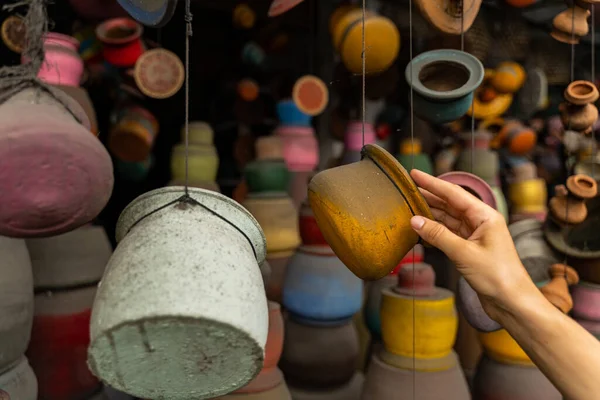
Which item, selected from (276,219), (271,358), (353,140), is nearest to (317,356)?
(271,358)

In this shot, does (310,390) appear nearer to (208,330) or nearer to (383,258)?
(383,258)

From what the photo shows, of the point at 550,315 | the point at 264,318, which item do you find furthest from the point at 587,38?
the point at 264,318

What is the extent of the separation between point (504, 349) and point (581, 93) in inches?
37.4

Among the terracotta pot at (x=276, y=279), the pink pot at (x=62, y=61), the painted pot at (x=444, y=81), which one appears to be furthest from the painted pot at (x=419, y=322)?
the pink pot at (x=62, y=61)

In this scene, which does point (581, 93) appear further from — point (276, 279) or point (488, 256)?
point (276, 279)

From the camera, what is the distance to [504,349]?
189 centimetres

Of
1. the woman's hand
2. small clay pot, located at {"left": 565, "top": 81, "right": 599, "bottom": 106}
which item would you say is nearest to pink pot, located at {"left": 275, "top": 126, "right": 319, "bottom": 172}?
small clay pot, located at {"left": 565, "top": 81, "right": 599, "bottom": 106}

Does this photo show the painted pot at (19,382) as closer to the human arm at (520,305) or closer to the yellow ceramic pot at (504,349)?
the human arm at (520,305)

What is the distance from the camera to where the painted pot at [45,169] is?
765 millimetres

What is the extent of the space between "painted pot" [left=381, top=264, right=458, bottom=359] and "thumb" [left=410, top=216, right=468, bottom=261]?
2.65 ft

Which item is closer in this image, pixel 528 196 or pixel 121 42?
pixel 121 42

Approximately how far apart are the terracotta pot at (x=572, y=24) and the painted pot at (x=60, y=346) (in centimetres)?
180

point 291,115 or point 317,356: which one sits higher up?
point 291,115

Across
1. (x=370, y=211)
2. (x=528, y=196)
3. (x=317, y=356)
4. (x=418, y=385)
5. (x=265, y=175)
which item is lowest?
(x=317, y=356)
